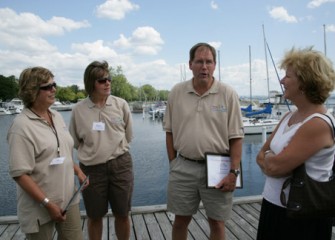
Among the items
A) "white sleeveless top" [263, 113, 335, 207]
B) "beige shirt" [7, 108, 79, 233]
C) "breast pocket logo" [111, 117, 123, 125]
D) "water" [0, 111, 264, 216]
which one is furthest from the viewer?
"water" [0, 111, 264, 216]

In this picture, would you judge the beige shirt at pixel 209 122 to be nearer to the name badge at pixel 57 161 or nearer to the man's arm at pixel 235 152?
the man's arm at pixel 235 152

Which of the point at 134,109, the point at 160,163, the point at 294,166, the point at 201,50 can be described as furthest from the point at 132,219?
the point at 134,109

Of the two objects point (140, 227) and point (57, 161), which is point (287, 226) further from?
point (140, 227)

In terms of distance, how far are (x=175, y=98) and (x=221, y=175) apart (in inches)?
31.1

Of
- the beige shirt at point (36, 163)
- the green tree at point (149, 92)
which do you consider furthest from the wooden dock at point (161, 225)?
the green tree at point (149, 92)

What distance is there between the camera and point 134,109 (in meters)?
69.2

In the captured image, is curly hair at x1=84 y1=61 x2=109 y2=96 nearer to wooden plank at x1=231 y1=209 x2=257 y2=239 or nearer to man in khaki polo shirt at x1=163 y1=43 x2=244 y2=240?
man in khaki polo shirt at x1=163 y1=43 x2=244 y2=240

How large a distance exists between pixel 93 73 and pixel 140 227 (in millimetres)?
1965

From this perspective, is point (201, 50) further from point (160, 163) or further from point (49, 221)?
point (160, 163)

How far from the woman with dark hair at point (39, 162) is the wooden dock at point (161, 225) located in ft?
4.49

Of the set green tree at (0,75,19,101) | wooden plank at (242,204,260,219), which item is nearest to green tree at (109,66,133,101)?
green tree at (0,75,19,101)

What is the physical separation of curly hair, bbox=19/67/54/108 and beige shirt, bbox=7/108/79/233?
86mm

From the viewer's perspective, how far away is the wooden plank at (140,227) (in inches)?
136

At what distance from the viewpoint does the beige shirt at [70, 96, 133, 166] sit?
2.82 metres
